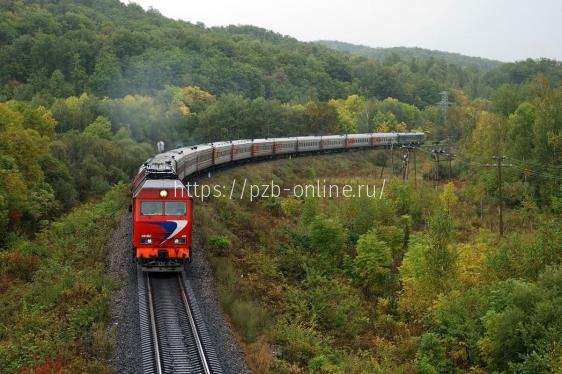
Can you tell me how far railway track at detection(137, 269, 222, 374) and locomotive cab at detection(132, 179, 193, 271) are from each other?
90cm

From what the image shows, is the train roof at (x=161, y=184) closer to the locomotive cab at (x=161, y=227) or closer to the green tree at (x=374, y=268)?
the locomotive cab at (x=161, y=227)

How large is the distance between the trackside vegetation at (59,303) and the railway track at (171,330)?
3.85 ft

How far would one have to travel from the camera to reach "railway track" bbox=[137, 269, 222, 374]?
16.5 m

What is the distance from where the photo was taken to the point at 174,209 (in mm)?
22984

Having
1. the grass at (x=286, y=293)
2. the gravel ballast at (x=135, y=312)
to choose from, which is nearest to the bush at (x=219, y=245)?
the grass at (x=286, y=293)

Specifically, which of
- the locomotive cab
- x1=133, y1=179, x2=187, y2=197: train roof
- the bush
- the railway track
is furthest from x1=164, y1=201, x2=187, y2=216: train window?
the bush

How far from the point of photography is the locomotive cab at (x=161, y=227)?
22656mm

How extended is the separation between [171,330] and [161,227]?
16.8 feet

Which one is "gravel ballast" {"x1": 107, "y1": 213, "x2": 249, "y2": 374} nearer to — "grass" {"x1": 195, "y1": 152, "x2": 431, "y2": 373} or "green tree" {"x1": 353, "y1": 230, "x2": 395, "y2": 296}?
"grass" {"x1": 195, "y1": 152, "x2": 431, "y2": 373}

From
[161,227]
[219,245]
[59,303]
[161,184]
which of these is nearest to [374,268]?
[219,245]

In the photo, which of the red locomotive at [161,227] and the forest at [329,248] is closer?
the forest at [329,248]

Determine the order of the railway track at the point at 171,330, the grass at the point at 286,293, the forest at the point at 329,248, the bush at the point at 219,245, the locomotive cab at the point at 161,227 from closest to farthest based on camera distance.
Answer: the railway track at the point at 171,330, the grass at the point at 286,293, the forest at the point at 329,248, the locomotive cab at the point at 161,227, the bush at the point at 219,245

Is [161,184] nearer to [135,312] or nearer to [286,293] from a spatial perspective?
[135,312]

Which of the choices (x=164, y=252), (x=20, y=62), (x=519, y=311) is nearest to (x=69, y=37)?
(x=20, y=62)
